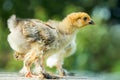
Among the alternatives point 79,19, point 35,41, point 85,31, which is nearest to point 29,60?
point 35,41

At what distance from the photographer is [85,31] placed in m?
7.48

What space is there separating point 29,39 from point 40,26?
97mm

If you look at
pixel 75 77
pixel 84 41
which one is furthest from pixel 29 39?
pixel 84 41

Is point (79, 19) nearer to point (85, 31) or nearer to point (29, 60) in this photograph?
point (29, 60)

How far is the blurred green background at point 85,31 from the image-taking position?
735 centimetres

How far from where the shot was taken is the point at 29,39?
403 centimetres

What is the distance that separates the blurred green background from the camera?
24.1ft

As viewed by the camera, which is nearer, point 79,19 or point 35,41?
point 35,41

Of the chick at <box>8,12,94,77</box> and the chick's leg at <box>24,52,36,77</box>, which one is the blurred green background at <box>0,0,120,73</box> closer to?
the chick at <box>8,12,94,77</box>

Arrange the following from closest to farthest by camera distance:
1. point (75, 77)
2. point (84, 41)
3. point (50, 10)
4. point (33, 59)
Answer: point (33, 59) < point (75, 77) < point (84, 41) < point (50, 10)

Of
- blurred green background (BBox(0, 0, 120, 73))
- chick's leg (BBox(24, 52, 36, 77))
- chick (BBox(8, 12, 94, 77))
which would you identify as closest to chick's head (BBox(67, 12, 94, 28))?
chick (BBox(8, 12, 94, 77))

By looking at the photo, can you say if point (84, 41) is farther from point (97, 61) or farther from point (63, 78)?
point (63, 78)

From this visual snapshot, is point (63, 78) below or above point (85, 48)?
below

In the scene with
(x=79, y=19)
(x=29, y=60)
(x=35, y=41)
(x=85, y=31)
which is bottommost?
(x=29, y=60)
